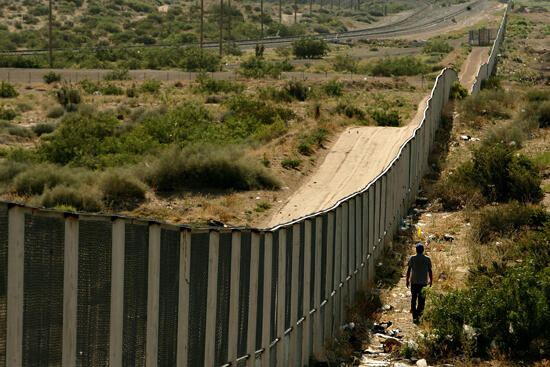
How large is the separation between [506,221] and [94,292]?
13.8 m

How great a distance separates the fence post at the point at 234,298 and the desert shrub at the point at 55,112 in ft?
119

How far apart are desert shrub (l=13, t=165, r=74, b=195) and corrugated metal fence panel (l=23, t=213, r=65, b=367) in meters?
19.3

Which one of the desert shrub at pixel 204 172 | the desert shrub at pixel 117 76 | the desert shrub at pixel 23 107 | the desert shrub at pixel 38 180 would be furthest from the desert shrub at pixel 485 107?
the desert shrub at pixel 117 76

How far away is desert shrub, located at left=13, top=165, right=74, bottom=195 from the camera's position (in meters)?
25.2

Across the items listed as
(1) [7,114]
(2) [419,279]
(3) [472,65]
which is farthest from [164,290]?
(3) [472,65]

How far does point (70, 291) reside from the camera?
6.42m

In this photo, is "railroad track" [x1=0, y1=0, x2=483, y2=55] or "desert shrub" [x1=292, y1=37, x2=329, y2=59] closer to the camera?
"desert shrub" [x1=292, y1=37, x2=329, y2=59]

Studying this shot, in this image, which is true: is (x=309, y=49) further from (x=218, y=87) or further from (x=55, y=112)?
(x=55, y=112)

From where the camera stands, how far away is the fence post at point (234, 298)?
9.13 metres

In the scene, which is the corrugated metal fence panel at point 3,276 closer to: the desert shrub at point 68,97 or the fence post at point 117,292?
the fence post at point 117,292

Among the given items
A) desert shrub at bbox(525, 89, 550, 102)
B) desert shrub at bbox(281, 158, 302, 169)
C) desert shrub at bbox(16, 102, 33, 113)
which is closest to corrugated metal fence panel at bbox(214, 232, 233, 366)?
A: desert shrub at bbox(281, 158, 302, 169)

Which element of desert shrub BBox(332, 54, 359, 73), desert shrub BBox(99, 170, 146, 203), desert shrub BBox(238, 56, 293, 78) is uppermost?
desert shrub BBox(332, 54, 359, 73)

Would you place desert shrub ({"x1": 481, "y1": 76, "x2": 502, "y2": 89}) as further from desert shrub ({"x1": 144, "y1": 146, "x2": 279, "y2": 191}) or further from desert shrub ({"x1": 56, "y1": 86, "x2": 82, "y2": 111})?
desert shrub ({"x1": 144, "y1": 146, "x2": 279, "y2": 191})

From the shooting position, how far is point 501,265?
15.0m
